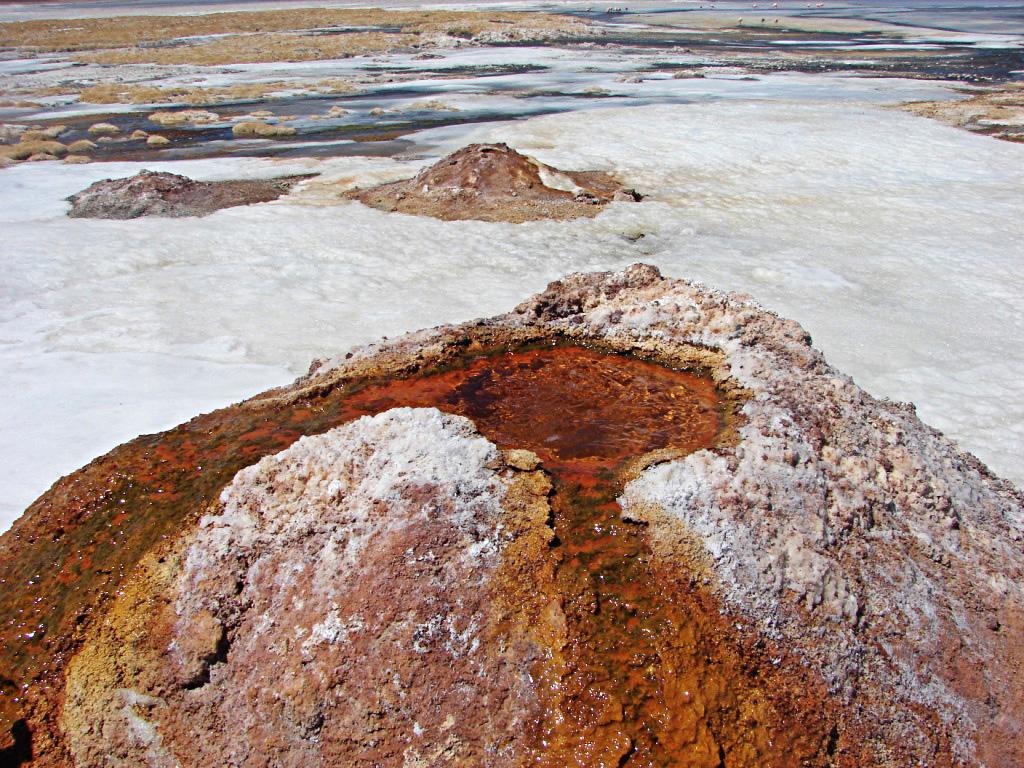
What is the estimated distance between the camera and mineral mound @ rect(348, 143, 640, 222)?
1134 centimetres

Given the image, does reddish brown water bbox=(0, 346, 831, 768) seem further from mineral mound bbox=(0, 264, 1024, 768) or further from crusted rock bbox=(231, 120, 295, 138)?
crusted rock bbox=(231, 120, 295, 138)

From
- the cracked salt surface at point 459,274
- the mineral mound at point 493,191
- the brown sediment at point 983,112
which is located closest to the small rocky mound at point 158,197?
the cracked salt surface at point 459,274

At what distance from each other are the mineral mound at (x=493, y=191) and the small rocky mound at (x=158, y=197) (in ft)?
6.81

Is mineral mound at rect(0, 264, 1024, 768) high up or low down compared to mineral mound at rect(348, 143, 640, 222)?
up

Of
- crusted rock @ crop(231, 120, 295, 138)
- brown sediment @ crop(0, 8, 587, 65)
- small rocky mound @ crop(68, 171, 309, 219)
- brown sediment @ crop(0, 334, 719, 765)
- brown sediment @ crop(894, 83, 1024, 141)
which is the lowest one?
brown sediment @ crop(0, 8, 587, 65)

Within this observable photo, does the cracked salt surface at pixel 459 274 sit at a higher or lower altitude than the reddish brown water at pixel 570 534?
lower

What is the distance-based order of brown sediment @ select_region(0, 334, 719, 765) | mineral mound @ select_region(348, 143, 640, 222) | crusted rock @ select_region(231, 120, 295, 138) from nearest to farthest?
brown sediment @ select_region(0, 334, 719, 765) < mineral mound @ select_region(348, 143, 640, 222) < crusted rock @ select_region(231, 120, 295, 138)

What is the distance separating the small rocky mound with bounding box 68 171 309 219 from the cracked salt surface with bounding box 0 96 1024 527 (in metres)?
0.52

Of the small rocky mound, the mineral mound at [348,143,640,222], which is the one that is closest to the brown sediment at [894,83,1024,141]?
the mineral mound at [348,143,640,222]

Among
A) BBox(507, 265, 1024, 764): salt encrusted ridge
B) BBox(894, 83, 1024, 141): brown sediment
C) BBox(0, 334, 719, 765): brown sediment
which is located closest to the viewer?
BBox(507, 265, 1024, 764): salt encrusted ridge

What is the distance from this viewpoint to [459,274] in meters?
8.90

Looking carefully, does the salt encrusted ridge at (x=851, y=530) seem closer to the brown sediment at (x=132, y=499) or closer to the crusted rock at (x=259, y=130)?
the brown sediment at (x=132, y=499)

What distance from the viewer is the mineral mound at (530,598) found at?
2.13m

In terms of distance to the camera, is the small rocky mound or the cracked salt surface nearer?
the cracked salt surface
